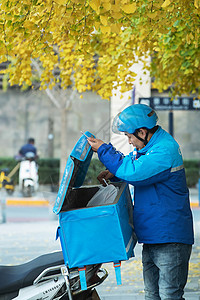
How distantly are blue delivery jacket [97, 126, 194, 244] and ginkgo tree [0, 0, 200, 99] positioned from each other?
877 millimetres

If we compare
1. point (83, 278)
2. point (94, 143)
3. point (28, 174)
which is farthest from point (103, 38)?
point (28, 174)

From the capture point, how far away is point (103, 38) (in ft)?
22.0

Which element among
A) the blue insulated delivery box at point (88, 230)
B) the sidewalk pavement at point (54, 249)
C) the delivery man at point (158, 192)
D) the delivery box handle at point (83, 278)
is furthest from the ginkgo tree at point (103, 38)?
the sidewalk pavement at point (54, 249)

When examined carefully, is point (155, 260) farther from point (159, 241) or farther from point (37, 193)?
point (37, 193)

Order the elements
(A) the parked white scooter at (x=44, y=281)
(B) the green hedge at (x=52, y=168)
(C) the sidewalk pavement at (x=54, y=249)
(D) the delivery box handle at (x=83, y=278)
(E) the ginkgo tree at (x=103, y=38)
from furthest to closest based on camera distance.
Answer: (B) the green hedge at (x=52, y=168), (C) the sidewalk pavement at (x=54, y=249), (E) the ginkgo tree at (x=103, y=38), (A) the parked white scooter at (x=44, y=281), (D) the delivery box handle at (x=83, y=278)

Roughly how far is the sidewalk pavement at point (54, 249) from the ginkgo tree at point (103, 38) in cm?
237

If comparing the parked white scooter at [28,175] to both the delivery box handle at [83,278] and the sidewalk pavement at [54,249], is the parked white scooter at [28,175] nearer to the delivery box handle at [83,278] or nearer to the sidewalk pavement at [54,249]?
the sidewalk pavement at [54,249]

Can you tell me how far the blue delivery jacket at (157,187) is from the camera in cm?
328

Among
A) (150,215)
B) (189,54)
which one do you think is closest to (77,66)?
(189,54)

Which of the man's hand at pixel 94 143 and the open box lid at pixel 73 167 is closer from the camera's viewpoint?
the open box lid at pixel 73 167

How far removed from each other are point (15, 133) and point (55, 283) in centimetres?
1844

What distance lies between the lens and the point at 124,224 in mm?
3275

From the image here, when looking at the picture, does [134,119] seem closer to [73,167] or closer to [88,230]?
[73,167]

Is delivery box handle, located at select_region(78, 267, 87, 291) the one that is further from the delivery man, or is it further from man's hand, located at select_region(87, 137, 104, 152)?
man's hand, located at select_region(87, 137, 104, 152)
